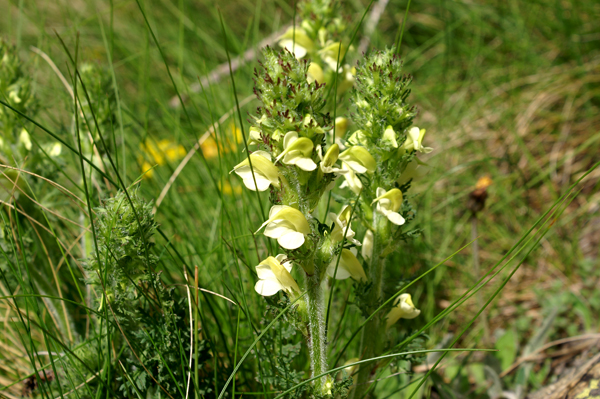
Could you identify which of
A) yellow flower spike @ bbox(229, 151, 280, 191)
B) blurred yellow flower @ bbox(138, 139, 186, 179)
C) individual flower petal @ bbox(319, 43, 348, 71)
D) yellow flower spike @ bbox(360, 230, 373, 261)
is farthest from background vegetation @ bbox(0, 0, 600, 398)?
individual flower petal @ bbox(319, 43, 348, 71)

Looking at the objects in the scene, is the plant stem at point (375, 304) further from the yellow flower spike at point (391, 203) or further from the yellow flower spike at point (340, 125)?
the yellow flower spike at point (340, 125)

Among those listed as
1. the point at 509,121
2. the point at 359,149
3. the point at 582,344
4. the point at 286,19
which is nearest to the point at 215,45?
the point at 286,19

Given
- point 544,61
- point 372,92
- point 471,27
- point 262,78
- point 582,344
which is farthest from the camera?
point 471,27

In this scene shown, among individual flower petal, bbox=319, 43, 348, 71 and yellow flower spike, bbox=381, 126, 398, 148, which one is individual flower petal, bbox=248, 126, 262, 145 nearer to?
yellow flower spike, bbox=381, 126, 398, 148

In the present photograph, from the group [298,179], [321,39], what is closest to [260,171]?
[298,179]

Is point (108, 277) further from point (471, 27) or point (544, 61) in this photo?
point (471, 27)

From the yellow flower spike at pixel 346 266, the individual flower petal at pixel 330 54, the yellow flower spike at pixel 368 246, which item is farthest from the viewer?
the individual flower petal at pixel 330 54

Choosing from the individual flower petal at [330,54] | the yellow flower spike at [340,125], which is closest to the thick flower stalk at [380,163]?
the yellow flower spike at [340,125]
